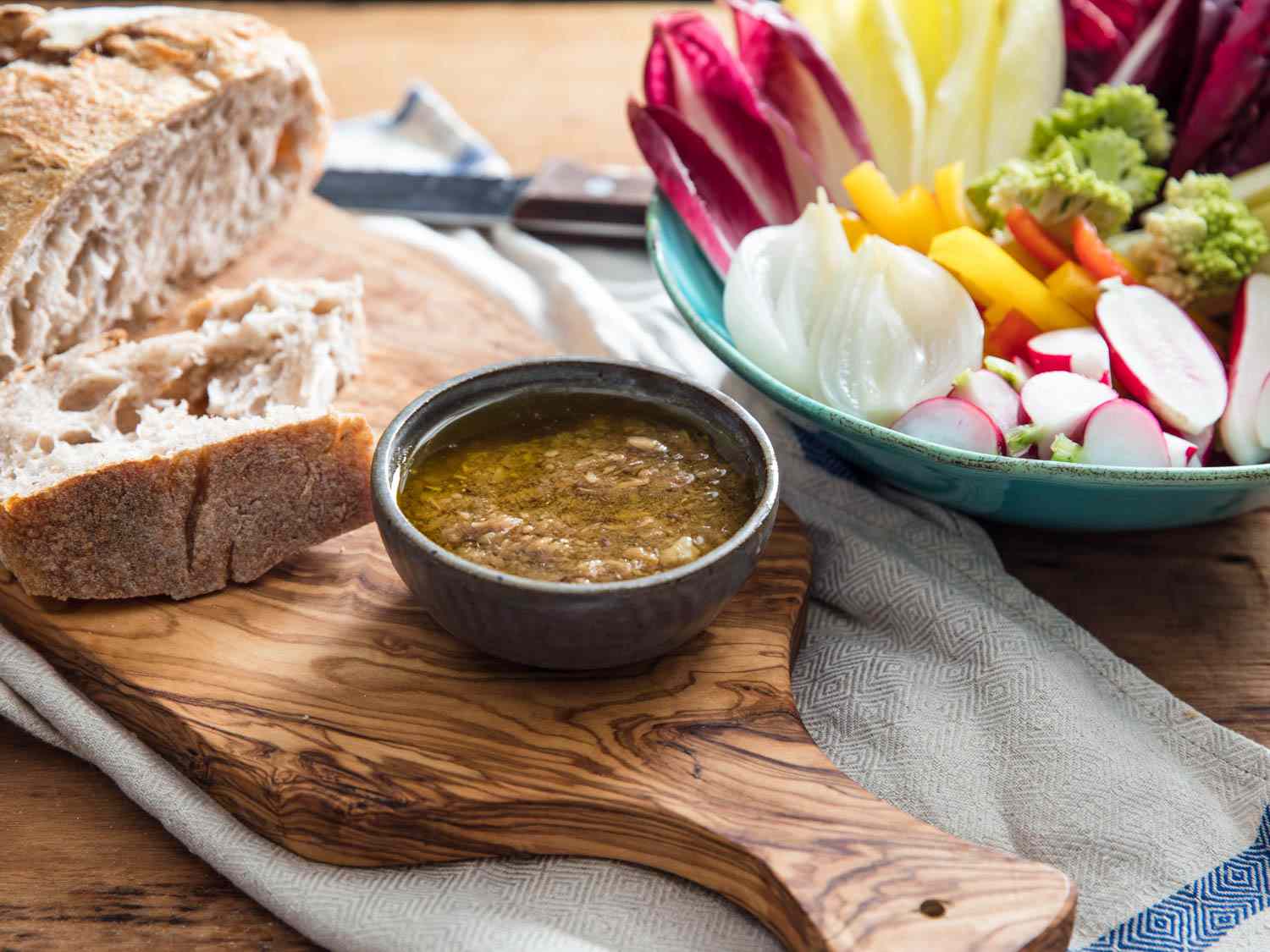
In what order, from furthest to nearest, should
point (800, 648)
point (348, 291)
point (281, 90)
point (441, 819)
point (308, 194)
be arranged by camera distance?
point (308, 194) → point (281, 90) → point (348, 291) → point (800, 648) → point (441, 819)

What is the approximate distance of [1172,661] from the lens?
265 cm

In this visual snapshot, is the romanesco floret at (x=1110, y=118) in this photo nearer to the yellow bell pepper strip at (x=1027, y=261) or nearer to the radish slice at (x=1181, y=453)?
the yellow bell pepper strip at (x=1027, y=261)

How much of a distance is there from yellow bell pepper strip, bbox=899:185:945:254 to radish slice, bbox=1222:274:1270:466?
28.2 inches

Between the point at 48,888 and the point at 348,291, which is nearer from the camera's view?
the point at 48,888

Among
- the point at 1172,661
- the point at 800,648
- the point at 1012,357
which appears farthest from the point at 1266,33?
the point at 800,648

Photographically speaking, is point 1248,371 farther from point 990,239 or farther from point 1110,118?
point 1110,118

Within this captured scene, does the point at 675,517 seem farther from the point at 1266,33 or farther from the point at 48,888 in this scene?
the point at 1266,33

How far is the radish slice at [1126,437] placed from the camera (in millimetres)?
2473

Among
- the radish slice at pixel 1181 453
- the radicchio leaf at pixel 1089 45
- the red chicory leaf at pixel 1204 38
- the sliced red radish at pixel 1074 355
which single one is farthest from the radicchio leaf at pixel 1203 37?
the radish slice at pixel 1181 453

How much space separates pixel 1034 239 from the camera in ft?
9.65

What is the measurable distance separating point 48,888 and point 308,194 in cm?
245

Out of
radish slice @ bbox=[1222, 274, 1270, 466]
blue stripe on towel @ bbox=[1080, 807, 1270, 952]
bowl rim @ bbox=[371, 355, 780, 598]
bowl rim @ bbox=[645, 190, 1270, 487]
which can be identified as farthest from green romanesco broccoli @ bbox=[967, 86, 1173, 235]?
blue stripe on towel @ bbox=[1080, 807, 1270, 952]

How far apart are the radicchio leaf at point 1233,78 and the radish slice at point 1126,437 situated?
1255mm

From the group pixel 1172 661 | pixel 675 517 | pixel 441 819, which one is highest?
pixel 675 517
